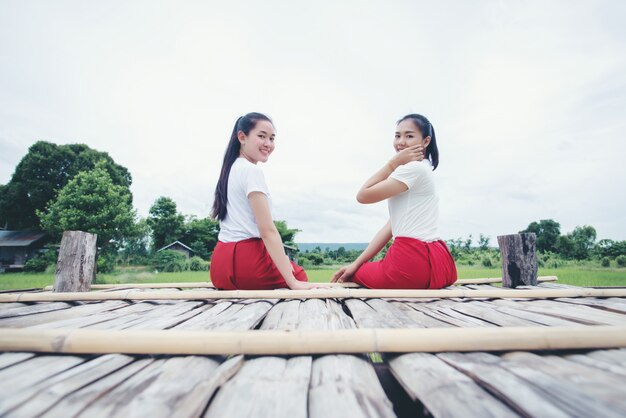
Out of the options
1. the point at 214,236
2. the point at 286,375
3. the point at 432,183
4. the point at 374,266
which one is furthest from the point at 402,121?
the point at 214,236

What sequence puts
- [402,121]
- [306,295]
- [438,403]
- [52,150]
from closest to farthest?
[438,403]
[306,295]
[402,121]
[52,150]

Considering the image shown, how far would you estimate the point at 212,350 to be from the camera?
2.95ft

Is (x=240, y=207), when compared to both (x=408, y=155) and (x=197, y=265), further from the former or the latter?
(x=197, y=265)

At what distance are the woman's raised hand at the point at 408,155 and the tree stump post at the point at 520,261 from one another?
1313 mm

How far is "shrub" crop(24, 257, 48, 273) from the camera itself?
20.8 m

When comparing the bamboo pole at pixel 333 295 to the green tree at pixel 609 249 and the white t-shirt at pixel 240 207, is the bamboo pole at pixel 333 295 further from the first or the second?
the green tree at pixel 609 249

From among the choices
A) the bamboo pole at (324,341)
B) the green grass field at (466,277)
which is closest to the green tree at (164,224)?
the green grass field at (466,277)

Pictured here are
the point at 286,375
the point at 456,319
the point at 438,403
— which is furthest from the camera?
the point at 456,319

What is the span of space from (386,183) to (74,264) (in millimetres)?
2819

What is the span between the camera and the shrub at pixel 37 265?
2075cm

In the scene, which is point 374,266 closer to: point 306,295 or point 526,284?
point 306,295

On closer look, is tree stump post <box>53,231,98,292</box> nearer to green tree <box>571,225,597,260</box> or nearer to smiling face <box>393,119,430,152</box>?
smiling face <box>393,119,430,152</box>

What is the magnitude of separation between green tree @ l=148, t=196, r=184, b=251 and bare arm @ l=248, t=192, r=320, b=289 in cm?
3102

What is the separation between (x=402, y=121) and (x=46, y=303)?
2862mm
